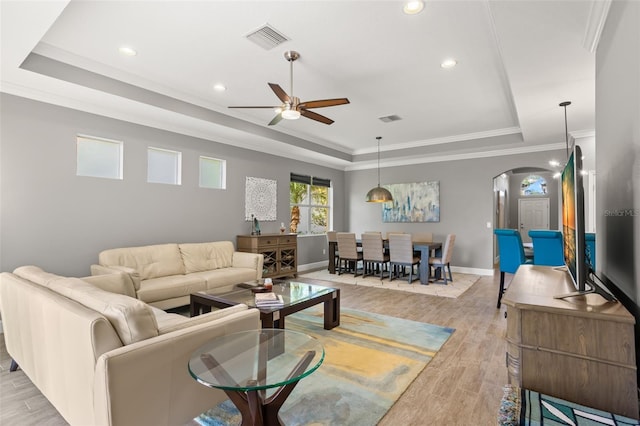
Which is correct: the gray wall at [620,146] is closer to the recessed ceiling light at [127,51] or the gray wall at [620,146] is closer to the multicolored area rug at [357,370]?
the multicolored area rug at [357,370]

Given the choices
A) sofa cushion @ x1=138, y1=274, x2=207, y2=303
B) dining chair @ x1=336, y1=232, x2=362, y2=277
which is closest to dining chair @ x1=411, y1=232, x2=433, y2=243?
dining chair @ x1=336, y1=232, x2=362, y2=277

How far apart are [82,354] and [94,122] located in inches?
145

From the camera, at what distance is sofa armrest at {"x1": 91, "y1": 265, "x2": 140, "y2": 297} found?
3.38 metres

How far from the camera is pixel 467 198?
7.23m

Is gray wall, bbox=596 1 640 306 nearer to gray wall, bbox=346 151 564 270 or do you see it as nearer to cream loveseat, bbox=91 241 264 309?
cream loveseat, bbox=91 241 264 309

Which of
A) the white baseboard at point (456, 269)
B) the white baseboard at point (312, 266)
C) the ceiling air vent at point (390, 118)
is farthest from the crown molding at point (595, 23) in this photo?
the white baseboard at point (312, 266)

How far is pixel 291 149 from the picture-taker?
6.71 metres

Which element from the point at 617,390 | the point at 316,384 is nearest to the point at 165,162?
the point at 316,384

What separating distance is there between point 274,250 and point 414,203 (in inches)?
147

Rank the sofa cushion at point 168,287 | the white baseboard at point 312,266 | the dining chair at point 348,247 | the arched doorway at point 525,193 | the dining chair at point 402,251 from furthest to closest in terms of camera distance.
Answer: the arched doorway at point 525,193, the white baseboard at point 312,266, the dining chair at point 348,247, the dining chair at point 402,251, the sofa cushion at point 168,287

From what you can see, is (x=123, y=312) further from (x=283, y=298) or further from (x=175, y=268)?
(x=175, y=268)

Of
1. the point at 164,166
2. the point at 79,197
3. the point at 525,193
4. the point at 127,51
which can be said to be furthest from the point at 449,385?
the point at 525,193

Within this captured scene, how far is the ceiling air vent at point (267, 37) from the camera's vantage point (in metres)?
2.94

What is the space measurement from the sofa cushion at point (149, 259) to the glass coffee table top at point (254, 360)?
2.94m
